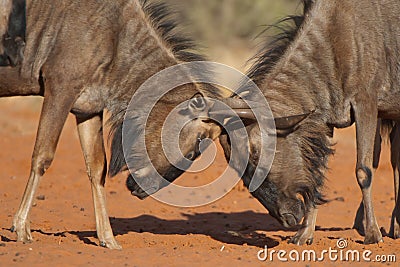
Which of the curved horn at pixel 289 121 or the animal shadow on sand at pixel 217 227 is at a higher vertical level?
the curved horn at pixel 289 121

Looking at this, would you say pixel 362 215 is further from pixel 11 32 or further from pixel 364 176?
pixel 11 32

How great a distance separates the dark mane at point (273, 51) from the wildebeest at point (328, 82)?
0.01 meters

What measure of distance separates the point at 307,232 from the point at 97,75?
9.29 feet

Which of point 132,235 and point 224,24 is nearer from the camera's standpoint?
point 132,235

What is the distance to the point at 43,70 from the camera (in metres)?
8.59

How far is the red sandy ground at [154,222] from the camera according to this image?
7.54m

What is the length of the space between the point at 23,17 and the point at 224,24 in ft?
58.7

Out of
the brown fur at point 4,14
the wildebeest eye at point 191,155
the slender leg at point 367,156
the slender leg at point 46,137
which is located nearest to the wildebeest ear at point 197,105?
the wildebeest eye at point 191,155

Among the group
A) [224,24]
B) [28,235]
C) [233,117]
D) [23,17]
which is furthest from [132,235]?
[224,24]

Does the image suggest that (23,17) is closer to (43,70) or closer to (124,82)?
(43,70)

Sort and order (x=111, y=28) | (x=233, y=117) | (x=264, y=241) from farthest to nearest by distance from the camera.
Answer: (x=264, y=241) < (x=111, y=28) < (x=233, y=117)

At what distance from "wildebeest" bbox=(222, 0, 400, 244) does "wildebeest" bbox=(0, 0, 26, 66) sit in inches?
95.6

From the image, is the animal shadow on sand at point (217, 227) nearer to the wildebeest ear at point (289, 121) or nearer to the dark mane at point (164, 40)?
the dark mane at point (164, 40)

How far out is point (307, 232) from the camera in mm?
9227
